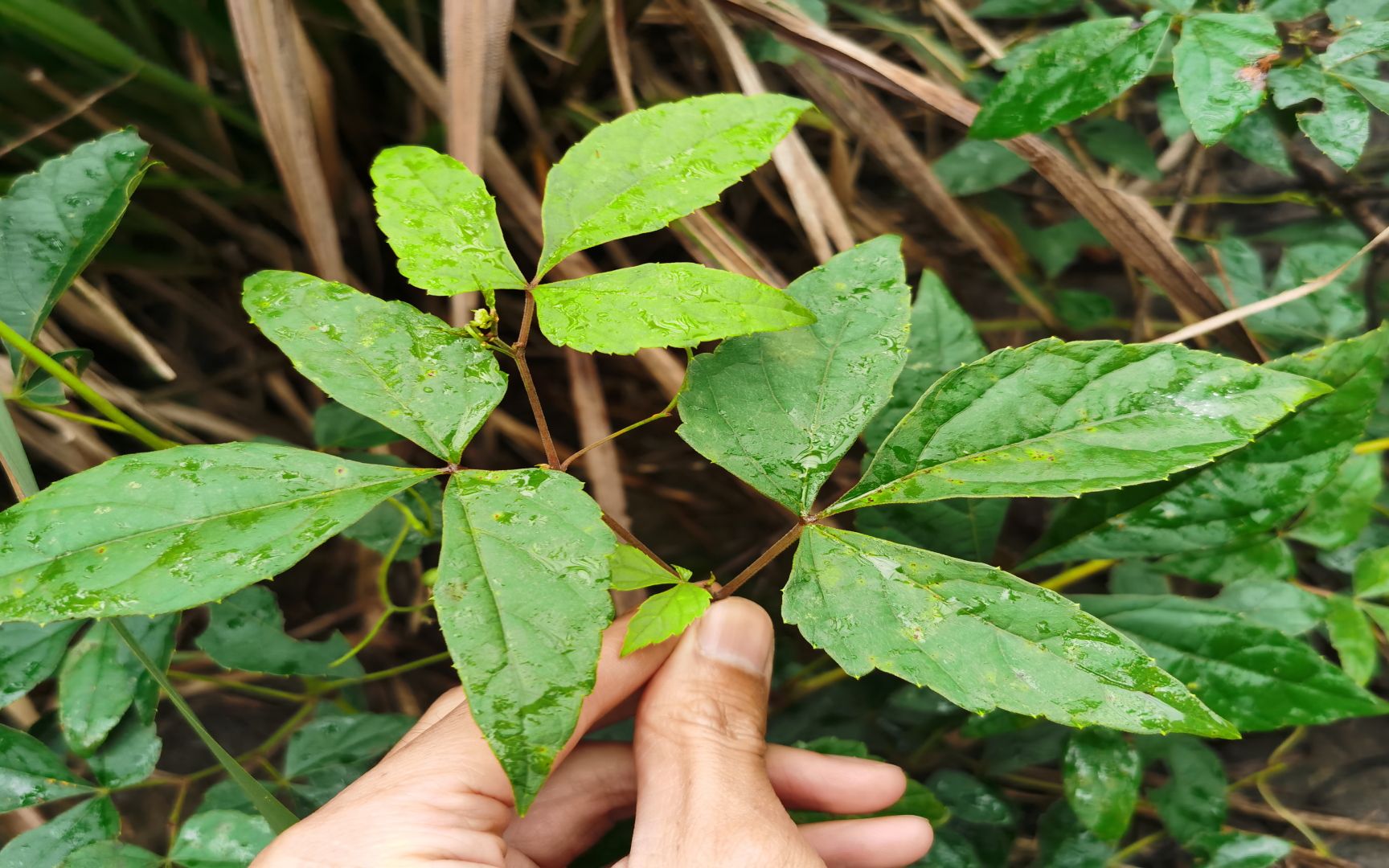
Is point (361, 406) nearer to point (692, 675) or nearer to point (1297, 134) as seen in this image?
point (692, 675)

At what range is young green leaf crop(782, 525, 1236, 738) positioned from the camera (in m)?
0.84

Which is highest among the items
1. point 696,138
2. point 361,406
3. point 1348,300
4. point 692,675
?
point 696,138

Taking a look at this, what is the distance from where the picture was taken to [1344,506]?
1240 millimetres

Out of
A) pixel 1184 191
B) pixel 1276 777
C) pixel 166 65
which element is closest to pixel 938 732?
pixel 1276 777

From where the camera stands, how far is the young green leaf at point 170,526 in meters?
0.76

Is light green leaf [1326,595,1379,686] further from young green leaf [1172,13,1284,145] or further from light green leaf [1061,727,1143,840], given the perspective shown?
young green leaf [1172,13,1284,145]

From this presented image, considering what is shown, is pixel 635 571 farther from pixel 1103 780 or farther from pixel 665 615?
pixel 1103 780

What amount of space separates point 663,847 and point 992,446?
1.99ft

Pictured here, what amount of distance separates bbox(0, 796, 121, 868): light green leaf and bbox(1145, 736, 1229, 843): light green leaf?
161cm

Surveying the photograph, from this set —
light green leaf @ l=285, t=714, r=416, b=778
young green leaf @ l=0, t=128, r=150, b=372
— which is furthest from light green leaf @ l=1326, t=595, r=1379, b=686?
young green leaf @ l=0, t=128, r=150, b=372

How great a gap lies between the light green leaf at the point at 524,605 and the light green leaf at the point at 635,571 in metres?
0.14

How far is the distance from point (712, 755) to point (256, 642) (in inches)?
29.2

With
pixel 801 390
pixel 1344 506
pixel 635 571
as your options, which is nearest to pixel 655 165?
pixel 801 390

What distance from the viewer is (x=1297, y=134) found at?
1.56m
